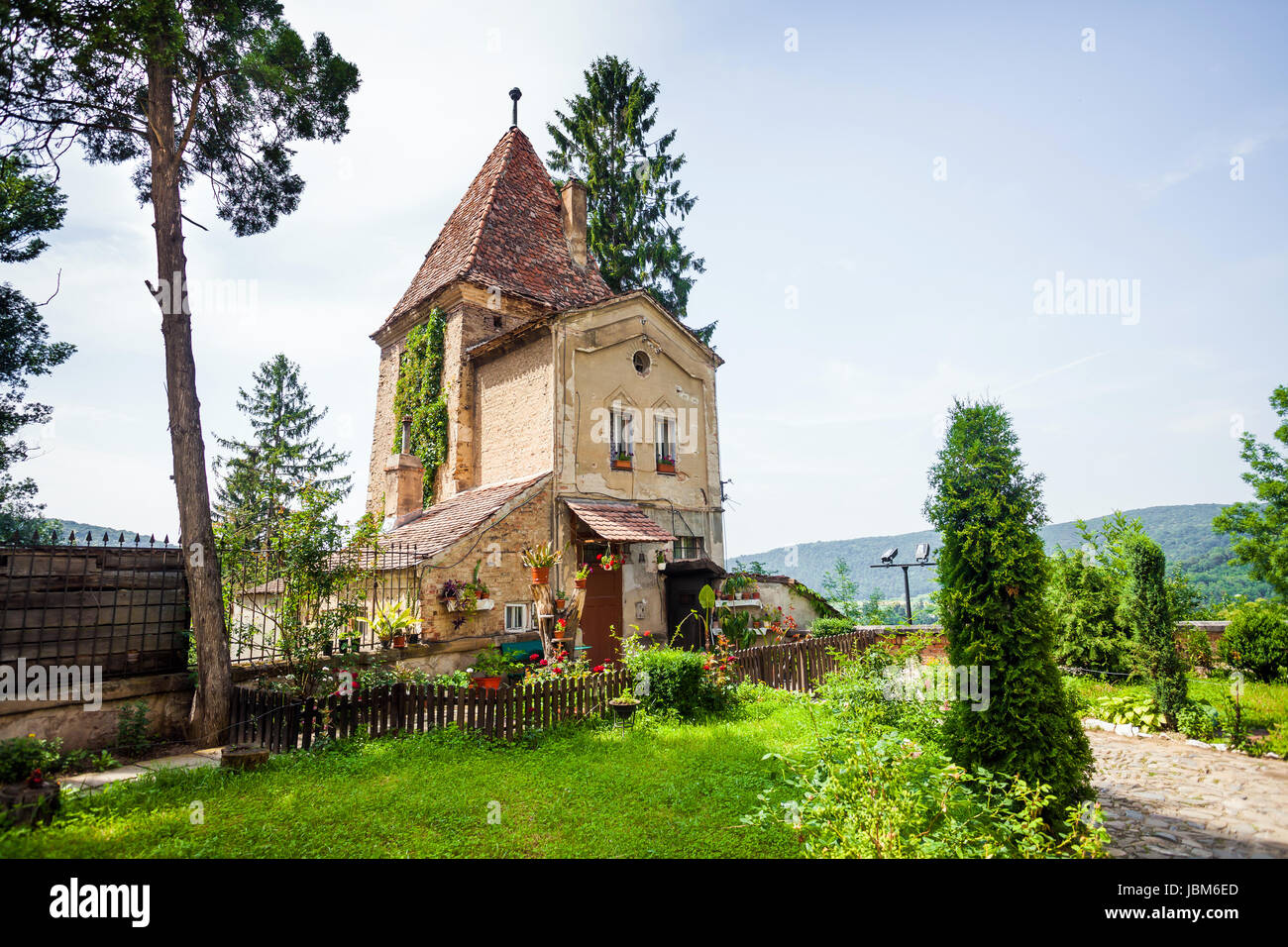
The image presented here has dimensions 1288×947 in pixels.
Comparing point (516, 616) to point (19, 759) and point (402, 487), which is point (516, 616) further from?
point (19, 759)

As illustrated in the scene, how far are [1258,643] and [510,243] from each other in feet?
69.4

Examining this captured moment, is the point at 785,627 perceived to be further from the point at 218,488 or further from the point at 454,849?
the point at 218,488

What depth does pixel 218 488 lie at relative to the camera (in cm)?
3447

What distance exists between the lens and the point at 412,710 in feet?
27.9

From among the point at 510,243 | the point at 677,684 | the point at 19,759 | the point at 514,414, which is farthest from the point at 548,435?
the point at 19,759

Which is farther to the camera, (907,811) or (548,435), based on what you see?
(548,435)

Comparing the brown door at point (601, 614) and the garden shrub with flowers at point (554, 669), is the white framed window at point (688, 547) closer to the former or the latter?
the brown door at point (601, 614)

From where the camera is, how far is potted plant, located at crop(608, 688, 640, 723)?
944 centimetres

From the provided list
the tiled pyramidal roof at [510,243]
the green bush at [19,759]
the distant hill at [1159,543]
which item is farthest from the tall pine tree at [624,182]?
the green bush at [19,759]

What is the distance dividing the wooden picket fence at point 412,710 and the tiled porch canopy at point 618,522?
165 inches

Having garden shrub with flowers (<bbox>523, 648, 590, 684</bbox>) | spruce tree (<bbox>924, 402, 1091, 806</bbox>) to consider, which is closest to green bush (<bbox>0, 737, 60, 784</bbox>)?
garden shrub with flowers (<bbox>523, 648, 590, 684</bbox>)

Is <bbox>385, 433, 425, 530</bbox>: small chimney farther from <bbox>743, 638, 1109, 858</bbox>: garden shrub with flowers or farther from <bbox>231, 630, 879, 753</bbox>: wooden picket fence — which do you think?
<bbox>743, 638, 1109, 858</bbox>: garden shrub with flowers

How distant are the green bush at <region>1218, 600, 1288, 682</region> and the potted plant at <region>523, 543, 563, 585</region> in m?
14.8
